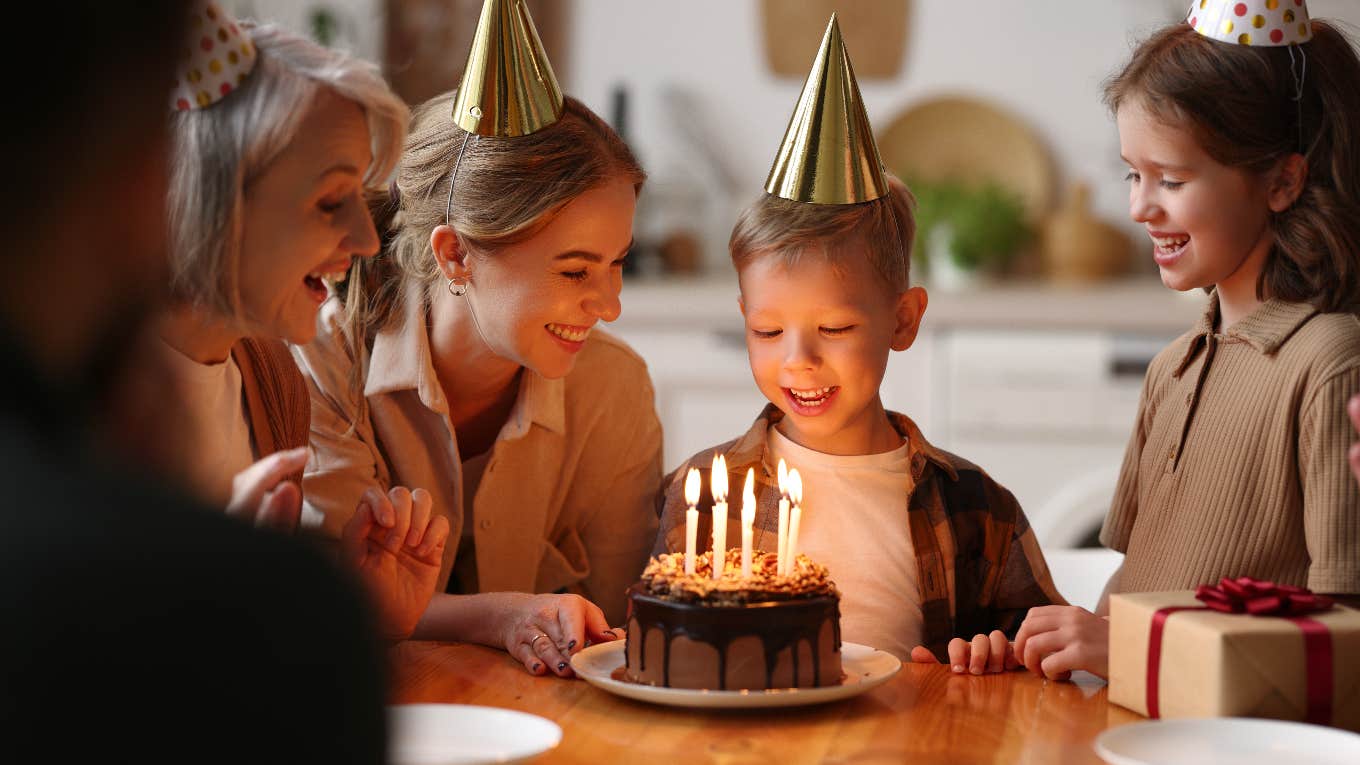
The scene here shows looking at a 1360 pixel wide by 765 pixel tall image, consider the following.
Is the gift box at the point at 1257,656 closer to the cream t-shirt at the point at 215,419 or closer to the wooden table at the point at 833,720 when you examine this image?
the wooden table at the point at 833,720

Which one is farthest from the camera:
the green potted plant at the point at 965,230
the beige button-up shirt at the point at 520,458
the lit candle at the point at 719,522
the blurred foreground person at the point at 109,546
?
the green potted plant at the point at 965,230

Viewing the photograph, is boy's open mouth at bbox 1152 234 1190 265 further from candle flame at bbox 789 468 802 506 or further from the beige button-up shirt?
the beige button-up shirt

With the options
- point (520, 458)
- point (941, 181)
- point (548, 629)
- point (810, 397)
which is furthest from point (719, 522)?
point (941, 181)

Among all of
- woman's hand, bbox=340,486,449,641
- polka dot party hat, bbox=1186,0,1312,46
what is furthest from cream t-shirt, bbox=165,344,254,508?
polka dot party hat, bbox=1186,0,1312,46

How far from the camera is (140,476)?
51 cm

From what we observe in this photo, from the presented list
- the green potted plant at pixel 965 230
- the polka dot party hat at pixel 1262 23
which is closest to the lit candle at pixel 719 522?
the polka dot party hat at pixel 1262 23

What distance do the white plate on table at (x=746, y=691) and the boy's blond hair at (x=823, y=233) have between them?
497mm

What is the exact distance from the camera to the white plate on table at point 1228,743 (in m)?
0.98

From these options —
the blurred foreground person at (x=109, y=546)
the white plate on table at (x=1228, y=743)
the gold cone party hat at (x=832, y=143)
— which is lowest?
the white plate on table at (x=1228, y=743)

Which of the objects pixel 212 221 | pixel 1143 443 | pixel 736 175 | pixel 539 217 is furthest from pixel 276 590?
pixel 736 175

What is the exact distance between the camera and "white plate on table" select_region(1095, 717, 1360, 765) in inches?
38.6

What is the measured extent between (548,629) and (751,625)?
316 mm

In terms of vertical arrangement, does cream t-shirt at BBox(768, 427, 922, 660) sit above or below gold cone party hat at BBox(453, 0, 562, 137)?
below

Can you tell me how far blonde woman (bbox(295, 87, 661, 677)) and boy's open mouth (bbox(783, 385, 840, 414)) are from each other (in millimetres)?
237
